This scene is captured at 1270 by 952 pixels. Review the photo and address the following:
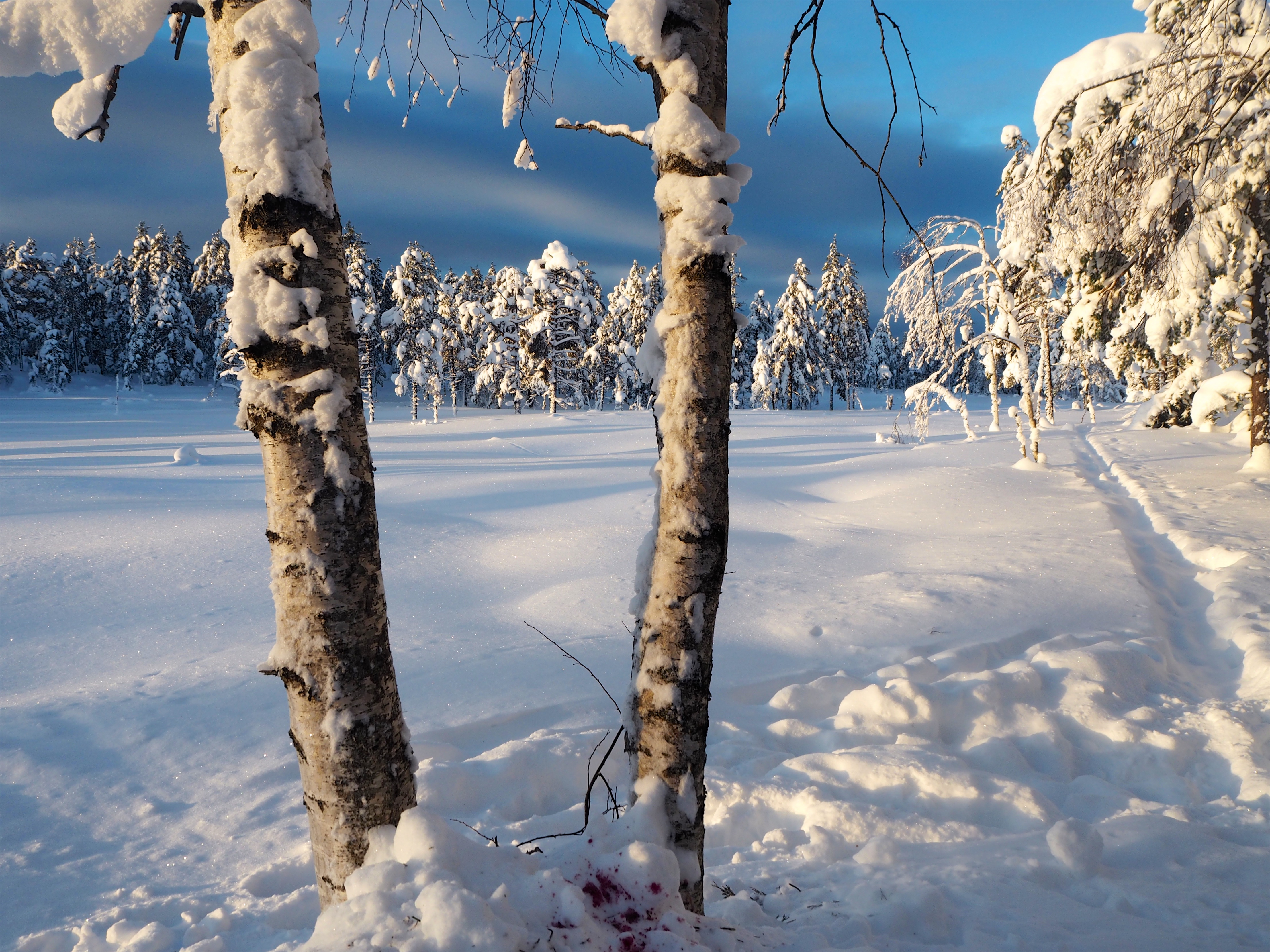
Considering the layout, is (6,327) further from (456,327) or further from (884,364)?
(884,364)

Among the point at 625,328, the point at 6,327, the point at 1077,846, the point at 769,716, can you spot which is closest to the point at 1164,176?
the point at 769,716

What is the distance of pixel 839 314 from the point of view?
46594 mm

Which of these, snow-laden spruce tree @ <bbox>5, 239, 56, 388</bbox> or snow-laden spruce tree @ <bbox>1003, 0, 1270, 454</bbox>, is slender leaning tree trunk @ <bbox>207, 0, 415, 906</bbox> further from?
snow-laden spruce tree @ <bbox>5, 239, 56, 388</bbox>

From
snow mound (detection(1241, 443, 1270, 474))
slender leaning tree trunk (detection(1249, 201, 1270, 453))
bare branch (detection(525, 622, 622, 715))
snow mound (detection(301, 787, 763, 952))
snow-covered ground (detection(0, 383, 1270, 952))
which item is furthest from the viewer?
snow mound (detection(1241, 443, 1270, 474))

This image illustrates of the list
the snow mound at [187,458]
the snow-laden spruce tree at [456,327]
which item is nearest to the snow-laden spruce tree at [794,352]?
the snow-laden spruce tree at [456,327]

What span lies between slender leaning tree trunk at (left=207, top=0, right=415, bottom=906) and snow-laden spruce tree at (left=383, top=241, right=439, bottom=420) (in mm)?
39379

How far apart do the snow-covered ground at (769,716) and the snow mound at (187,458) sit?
569 centimetres

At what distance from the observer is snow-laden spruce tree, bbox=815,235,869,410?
150 ft

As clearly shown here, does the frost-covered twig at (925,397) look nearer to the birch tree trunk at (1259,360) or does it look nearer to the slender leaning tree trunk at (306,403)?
the birch tree trunk at (1259,360)

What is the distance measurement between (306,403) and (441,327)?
41.0 meters

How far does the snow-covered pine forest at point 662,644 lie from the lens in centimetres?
169

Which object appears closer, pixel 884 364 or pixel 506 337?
pixel 506 337

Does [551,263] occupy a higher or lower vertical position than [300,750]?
higher

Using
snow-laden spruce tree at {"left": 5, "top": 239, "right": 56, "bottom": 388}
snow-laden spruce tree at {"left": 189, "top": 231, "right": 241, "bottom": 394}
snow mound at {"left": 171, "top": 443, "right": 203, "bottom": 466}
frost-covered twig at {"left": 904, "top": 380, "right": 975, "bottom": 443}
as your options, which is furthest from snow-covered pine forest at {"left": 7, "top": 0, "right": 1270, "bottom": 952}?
snow-laden spruce tree at {"left": 5, "top": 239, "right": 56, "bottom": 388}
